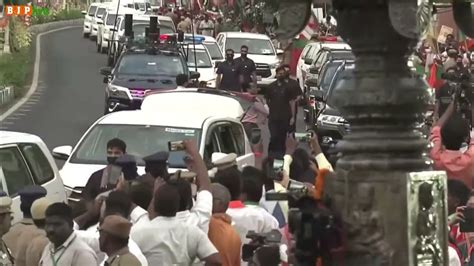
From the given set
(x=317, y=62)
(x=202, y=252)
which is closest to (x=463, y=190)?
(x=202, y=252)

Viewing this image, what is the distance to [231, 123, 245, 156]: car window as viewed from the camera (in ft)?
50.9

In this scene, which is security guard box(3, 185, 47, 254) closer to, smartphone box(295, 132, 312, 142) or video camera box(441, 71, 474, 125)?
smartphone box(295, 132, 312, 142)

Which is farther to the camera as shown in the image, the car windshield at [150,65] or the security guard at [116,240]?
the car windshield at [150,65]

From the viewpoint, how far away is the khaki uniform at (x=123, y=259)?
704 cm

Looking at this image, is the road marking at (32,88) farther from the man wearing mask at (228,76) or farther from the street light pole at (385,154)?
the street light pole at (385,154)

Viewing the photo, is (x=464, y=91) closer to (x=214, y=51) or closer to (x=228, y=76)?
(x=228, y=76)

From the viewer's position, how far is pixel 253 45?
41656mm

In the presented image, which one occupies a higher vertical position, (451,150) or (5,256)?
(451,150)

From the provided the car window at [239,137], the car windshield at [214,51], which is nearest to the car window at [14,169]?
the car window at [239,137]

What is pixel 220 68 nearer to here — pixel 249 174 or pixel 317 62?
pixel 317 62

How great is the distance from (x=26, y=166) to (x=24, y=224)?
389cm

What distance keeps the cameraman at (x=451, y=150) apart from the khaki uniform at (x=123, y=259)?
2665 mm

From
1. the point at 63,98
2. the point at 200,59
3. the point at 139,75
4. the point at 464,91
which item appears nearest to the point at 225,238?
the point at 464,91

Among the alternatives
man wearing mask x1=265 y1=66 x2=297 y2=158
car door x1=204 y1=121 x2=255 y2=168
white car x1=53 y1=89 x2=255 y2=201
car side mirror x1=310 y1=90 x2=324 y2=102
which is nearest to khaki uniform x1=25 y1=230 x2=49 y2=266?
white car x1=53 y1=89 x2=255 y2=201
